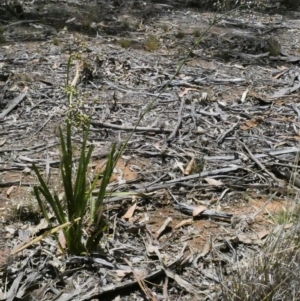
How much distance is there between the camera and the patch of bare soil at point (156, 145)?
270cm

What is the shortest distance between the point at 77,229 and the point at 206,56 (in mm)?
3450

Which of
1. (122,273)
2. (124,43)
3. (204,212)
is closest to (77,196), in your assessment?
(122,273)

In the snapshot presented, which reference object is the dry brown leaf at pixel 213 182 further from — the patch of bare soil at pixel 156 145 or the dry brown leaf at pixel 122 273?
the dry brown leaf at pixel 122 273

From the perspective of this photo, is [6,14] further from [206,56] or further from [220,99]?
[220,99]

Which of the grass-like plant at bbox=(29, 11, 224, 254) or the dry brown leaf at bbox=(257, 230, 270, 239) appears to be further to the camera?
the dry brown leaf at bbox=(257, 230, 270, 239)

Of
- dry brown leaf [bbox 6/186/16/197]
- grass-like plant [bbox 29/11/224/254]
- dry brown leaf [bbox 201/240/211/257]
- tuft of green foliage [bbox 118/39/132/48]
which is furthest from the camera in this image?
tuft of green foliage [bbox 118/39/132/48]

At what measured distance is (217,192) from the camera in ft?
11.0

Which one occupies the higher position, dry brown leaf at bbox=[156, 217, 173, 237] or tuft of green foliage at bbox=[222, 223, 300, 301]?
tuft of green foliage at bbox=[222, 223, 300, 301]

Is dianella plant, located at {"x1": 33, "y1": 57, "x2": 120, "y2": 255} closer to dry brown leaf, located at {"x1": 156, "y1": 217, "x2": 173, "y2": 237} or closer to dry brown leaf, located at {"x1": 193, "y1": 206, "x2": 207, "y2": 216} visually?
dry brown leaf, located at {"x1": 156, "y1": 217, "x2": 173, "y2": 237}

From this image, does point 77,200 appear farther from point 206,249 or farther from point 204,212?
point 204,212

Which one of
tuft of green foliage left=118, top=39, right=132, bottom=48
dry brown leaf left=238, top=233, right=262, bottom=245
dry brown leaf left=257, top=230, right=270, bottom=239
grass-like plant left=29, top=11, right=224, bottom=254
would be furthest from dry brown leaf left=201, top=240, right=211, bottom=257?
tuft of green foliage left=118, top=39, right=132, bottom=48

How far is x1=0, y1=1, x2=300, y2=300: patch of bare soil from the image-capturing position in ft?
8.87

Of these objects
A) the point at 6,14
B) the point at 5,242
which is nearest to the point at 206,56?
the point at 6,14

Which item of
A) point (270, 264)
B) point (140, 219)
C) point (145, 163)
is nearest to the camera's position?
point (270, 264)
